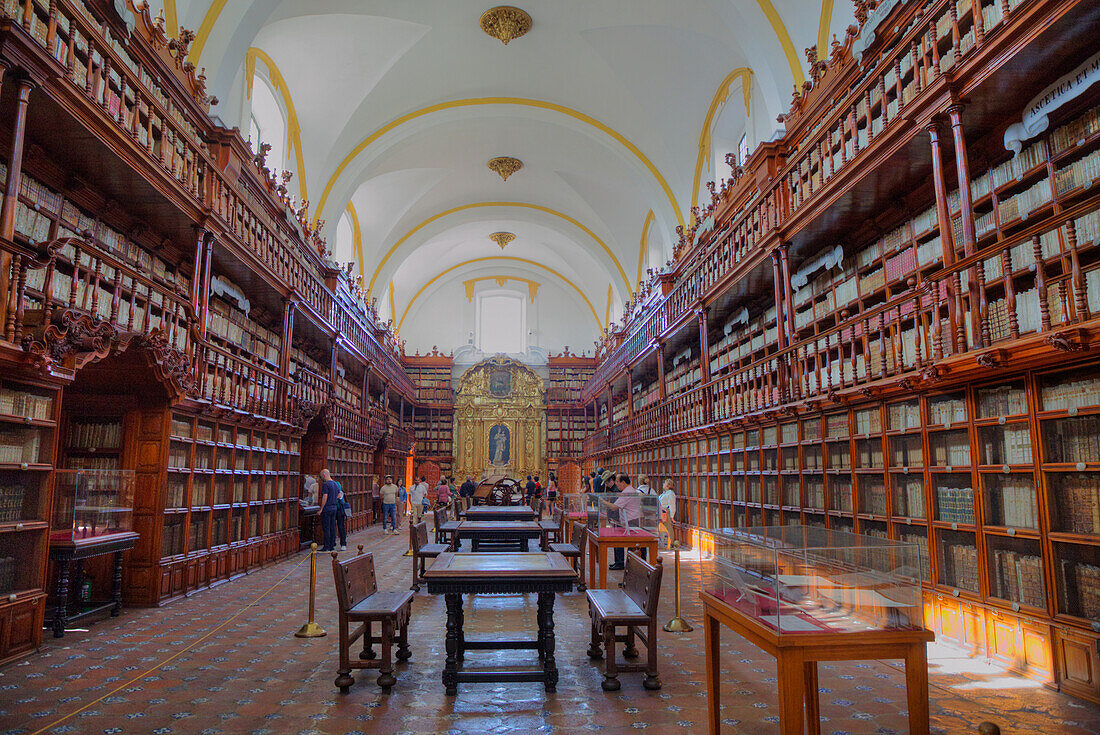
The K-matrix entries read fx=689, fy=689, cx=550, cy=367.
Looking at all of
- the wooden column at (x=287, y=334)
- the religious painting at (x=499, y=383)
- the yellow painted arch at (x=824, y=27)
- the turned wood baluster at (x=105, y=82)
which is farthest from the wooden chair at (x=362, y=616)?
the religious painting at (x=499, y=383)

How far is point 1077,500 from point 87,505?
25.2 feet

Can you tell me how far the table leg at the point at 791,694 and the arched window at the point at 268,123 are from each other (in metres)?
13.2

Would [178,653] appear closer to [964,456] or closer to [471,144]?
[964,456]

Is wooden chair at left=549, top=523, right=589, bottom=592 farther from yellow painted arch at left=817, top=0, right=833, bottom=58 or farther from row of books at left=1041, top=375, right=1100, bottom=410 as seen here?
yellow painted arch at left=817, top=0, right=833, bottom=58

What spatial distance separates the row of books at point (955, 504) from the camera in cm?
544

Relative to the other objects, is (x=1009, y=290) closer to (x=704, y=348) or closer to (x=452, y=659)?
(x=452, y=659)

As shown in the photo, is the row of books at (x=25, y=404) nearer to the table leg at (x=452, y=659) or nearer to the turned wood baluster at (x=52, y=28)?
the turned wood baluster at (x=52, y=28)

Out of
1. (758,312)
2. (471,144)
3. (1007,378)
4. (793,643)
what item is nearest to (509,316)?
(471,144)

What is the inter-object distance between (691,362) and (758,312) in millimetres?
3765

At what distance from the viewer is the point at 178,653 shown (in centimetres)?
522

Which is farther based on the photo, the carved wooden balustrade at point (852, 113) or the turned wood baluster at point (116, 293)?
the turned wood baluster at point (116, 293)

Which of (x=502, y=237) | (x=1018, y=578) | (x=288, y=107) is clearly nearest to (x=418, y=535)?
(x=1018, y=578)

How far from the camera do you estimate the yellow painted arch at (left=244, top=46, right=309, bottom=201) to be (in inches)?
479

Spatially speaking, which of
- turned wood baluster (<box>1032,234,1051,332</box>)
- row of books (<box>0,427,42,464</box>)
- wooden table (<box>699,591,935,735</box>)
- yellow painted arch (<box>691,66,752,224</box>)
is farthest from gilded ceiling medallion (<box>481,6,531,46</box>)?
wooden table (<box>699,591,935,735</box>)
